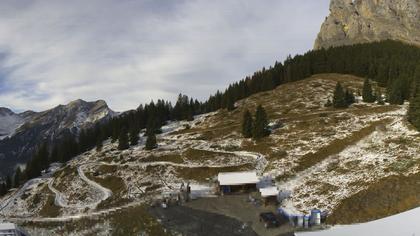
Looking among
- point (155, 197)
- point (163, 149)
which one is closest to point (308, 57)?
point (163, 149)

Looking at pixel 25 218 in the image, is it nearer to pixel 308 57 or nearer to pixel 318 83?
pixel 318 83

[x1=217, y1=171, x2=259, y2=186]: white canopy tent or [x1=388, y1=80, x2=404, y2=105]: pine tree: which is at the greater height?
[x1=388, y1=80, x2=404, y2=105]: pine tree

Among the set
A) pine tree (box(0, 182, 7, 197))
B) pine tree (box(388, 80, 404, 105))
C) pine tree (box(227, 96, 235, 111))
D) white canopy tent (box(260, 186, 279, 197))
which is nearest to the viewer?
white canopy tent (box(260, 186, 279, 197))

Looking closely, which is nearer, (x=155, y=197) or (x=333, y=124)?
(x=155, y=197)

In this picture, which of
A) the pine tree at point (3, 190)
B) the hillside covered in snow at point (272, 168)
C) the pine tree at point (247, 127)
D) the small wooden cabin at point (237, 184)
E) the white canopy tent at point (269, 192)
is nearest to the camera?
the hillside covered in snow at point (272, 168)

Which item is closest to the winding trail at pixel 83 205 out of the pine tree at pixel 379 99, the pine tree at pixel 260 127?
the pine tree at pixel 260 127

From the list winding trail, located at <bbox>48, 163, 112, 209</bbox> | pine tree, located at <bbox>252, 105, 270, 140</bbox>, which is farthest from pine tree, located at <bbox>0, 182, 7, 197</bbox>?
pine tree, located at <bbox>252, 105, 270, 140</bbox>

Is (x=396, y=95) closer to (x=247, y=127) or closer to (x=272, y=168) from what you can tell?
(x=247, y=127)

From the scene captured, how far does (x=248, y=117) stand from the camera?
309 ft

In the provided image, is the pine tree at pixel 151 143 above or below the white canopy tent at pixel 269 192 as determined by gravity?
above

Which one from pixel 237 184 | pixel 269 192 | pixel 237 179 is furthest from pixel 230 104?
pixel 269 192

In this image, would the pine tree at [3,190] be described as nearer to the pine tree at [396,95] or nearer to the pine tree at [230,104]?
the pine tree at [230,104]

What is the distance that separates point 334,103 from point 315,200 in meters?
61.9

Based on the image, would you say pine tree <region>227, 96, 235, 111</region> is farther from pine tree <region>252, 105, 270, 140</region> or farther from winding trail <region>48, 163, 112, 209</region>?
winding trail <region>48, 163, 112, 209</region>
